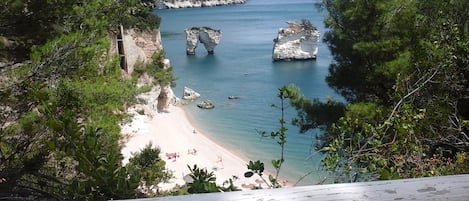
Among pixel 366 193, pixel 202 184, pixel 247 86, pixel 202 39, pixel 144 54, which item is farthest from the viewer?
pixel 202 39

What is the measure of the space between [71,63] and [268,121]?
1189 cm

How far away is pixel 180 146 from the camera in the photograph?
1310cm

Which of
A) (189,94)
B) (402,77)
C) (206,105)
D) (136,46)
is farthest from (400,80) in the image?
(189,94)

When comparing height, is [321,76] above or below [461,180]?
below

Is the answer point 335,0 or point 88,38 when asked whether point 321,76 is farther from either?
point 88,38

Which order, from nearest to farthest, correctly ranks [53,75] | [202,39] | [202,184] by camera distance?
1. [202,184]
2. [53,75]
3. [202,39]

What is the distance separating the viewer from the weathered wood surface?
797 millimetres

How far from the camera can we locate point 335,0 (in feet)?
21.7

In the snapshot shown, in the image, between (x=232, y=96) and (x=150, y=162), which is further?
(x=232, y=96)

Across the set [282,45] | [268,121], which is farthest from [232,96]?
[282,45]

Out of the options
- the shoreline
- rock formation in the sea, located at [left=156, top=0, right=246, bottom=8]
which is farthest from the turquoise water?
rock formation in the sea, located at [left=156, top=0, right=246, bottom=8]

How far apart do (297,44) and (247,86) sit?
6.76 m

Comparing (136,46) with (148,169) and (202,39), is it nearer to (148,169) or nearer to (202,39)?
(148,169)

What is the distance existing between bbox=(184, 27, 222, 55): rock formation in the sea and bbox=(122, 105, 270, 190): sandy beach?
11.4 m
